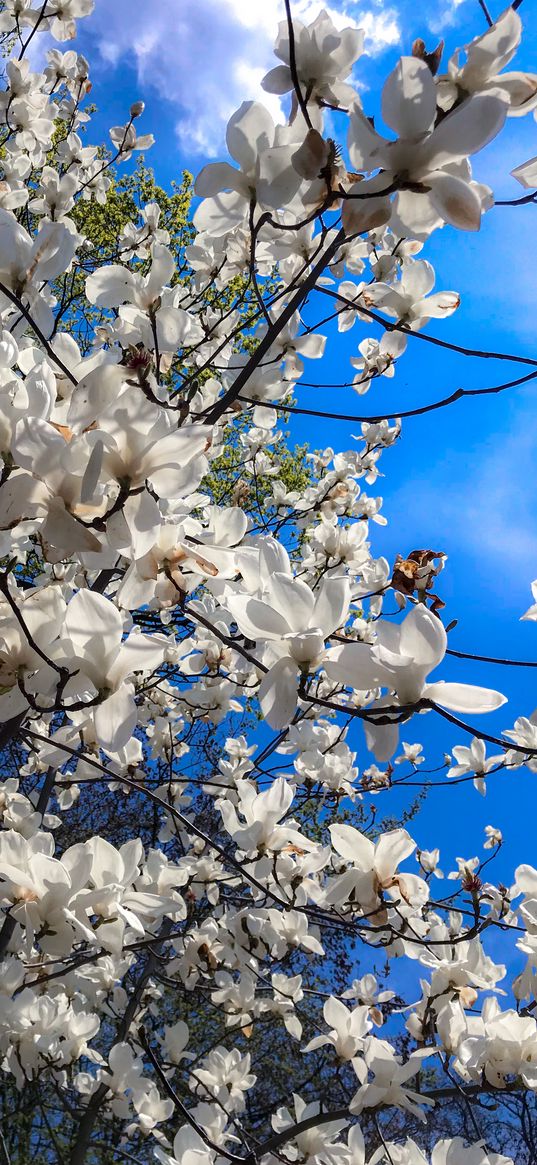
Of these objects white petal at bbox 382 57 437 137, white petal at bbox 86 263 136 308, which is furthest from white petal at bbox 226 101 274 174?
white petal at bbox 86 263 136 308

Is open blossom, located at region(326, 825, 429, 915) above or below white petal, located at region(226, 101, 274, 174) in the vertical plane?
below

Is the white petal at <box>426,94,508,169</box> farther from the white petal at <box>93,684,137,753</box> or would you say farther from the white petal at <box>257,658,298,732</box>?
the white petal at <box>93,684,137,753</box>

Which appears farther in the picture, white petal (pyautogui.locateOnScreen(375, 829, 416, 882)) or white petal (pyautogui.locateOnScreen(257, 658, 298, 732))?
white petal (pyautogui.locateOnScreen(375, 829, 416, 882))

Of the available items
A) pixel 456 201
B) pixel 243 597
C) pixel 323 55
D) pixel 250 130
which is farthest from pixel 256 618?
pixel 323 55

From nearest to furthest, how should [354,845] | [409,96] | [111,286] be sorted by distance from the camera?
[409,96], [354,845], [111,286]

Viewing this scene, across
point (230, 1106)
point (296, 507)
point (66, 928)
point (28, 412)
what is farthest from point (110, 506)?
point (296, 507)

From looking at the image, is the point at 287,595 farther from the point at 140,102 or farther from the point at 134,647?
the point at 140,102

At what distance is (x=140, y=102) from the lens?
333 cm

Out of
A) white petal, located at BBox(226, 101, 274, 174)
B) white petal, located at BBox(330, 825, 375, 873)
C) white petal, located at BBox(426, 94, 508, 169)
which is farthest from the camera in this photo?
white petal, located at BBox(330, 825, 375, 873)

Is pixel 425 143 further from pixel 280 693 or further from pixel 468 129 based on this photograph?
pixel 280 693

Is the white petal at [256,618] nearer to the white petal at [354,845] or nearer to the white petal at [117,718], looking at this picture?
the white petal at [117,718]

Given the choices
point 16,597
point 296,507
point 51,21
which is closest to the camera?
point 16,597

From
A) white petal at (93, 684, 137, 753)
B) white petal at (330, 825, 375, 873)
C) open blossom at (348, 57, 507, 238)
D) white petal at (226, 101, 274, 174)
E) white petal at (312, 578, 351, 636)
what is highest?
white petal at (226, 101, 274, 174)

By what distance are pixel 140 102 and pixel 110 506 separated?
3.22 m
